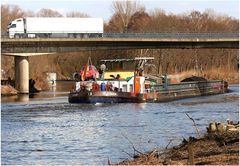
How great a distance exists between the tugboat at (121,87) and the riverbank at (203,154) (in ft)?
117

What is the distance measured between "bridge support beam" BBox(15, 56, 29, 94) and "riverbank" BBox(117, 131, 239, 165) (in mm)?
60822

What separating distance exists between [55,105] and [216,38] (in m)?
29.9

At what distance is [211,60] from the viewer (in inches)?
4779

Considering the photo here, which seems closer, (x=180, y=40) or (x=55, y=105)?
(x=55, y=105)

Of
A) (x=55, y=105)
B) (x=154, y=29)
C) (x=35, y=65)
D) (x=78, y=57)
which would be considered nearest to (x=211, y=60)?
(x=154, y=29)

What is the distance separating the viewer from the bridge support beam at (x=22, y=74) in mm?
86375

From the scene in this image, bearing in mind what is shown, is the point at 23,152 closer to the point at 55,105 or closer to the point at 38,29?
the point at 55,105

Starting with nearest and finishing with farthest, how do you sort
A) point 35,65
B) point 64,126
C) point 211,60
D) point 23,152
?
point 23,152 < point 64,126 < point 35,65 < point 211,60

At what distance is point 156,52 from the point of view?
118 meters

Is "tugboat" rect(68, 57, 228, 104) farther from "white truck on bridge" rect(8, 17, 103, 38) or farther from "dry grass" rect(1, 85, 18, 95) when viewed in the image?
"white truck on bridge" rect(8, 17, 103, 38)

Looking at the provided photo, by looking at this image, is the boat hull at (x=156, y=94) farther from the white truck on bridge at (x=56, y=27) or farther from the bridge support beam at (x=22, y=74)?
the bridge support beam at (x=22, y=74)

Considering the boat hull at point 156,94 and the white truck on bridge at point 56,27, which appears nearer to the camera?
the boat hull at point 156,94

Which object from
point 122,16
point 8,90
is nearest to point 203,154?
point 8,90

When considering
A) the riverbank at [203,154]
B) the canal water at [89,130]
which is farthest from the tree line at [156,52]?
the riverbank at [203,154]
